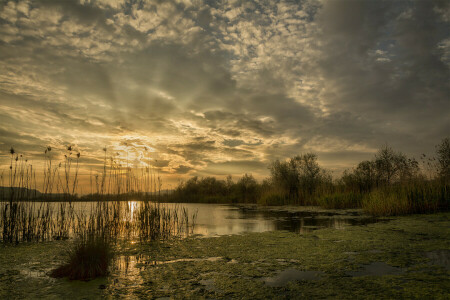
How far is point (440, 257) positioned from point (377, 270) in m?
1.30

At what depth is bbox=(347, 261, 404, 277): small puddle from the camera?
3551 mm

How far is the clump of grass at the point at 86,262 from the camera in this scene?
3.62m

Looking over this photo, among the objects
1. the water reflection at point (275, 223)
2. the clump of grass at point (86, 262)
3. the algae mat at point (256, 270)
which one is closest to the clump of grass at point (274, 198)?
the water reflection at point (275, 223)

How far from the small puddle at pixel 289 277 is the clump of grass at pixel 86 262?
227 centimetres

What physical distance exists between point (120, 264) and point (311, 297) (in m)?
3.02

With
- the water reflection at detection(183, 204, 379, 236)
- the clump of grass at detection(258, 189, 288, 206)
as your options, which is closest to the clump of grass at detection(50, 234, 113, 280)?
the water reflection at detection(183, 204, 379, 236)

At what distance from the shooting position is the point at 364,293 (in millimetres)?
2881

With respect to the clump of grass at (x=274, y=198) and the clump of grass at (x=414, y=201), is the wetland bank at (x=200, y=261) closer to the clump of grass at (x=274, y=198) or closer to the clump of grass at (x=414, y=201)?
the clump of grass at (x=414, y=201)

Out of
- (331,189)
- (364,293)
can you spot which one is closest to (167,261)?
(364,293)

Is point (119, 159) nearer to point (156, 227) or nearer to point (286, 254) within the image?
point (156, 227)

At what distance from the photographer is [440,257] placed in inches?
163

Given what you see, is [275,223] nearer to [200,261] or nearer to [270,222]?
[270,222]

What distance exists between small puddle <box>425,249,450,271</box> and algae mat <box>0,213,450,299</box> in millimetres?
13

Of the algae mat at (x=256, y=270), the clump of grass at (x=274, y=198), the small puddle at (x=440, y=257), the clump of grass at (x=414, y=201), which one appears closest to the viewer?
the algae mat at (x=256, y=270)
